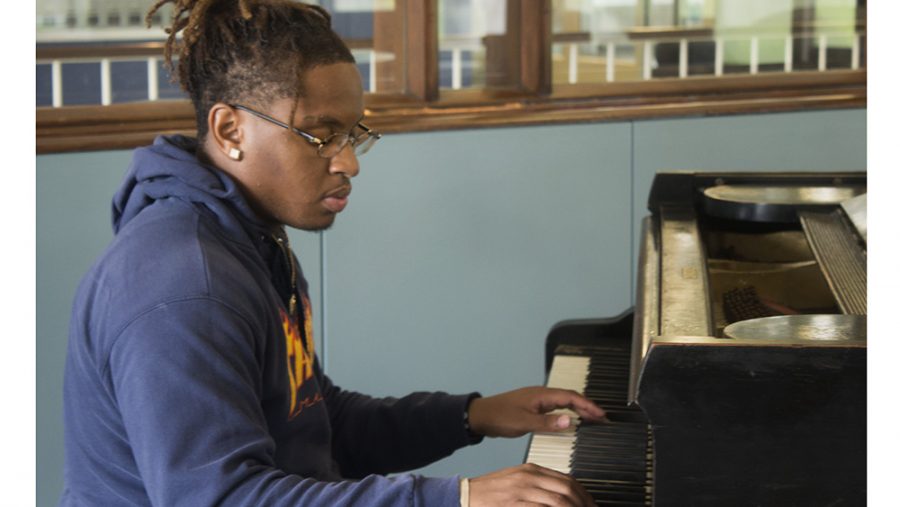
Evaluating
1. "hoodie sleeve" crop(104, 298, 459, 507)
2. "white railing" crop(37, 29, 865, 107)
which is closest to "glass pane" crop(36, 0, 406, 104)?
"white railing" crop(37, 29, 865, 107)

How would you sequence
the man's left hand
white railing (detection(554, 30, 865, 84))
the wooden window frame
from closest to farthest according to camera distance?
1. the man's left hand
2. the wooden window frame
3. white railing (detection(554, 30, 865, 84))

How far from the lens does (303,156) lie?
1.60 m

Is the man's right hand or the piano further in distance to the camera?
the man's right hand

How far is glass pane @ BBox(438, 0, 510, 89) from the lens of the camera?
3.46m

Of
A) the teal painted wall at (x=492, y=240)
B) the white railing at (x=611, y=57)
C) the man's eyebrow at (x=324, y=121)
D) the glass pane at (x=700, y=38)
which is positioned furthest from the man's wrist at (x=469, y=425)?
the glass pane at (x=700, y=38)

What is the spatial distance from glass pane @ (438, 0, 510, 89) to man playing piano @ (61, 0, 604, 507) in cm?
172

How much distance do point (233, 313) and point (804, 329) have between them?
61 centimetres

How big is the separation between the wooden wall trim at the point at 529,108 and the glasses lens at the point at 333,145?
1550 mm

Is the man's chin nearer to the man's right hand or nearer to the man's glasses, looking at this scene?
the man's glasses

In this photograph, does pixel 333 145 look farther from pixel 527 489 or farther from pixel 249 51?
pixel 527 489

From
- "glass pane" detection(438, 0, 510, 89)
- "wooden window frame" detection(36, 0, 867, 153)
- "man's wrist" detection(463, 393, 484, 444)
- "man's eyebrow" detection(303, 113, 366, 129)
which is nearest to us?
"man's eyebrow" detection(303, 113, 366, 129)

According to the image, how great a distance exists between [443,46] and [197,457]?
2306mm

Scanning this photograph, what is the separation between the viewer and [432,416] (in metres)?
1.92

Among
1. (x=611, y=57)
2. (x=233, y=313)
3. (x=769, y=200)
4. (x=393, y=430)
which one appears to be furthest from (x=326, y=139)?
(x=611, y=57)
